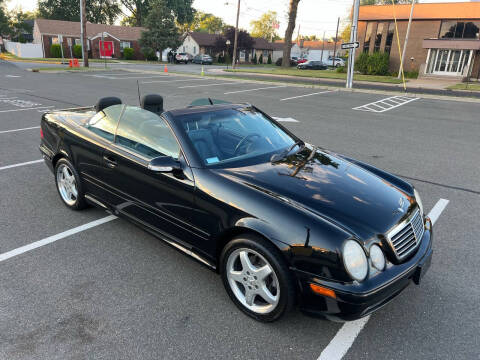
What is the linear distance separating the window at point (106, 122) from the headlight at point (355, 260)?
2.72m

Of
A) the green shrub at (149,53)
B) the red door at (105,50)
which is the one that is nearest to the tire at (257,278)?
the red door at (105,50)

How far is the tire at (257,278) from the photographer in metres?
2.55

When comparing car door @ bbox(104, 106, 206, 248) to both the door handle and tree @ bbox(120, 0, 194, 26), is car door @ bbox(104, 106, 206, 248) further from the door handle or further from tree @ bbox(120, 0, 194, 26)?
tree @ bbox(120, 0, 194, 26)

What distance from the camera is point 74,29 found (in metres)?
56.5

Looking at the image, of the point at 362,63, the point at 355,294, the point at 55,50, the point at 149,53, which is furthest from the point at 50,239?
the point at 55,50

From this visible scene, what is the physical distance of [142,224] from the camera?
143 inches

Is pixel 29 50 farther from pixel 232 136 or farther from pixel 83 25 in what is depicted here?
pixel 232 136

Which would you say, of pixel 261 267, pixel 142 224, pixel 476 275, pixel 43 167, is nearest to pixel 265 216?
pixel 261 267

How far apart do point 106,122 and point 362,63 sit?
34905 millimetres

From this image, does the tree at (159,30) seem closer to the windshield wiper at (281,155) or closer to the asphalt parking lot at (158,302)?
the asphalt parking lot at (158,302)

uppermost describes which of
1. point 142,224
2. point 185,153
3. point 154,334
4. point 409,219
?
point 185,153

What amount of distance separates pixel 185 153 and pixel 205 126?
18.1 inches

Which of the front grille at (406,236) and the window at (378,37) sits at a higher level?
the window at (378,37)

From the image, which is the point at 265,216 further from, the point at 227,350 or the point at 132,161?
the point at 132,161
